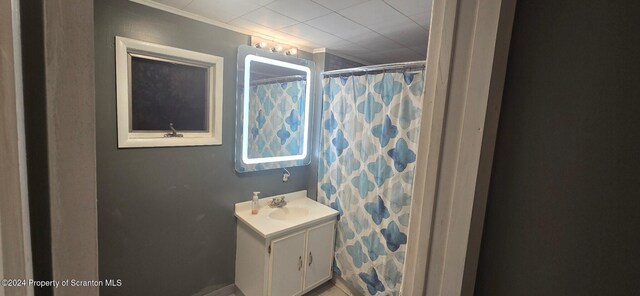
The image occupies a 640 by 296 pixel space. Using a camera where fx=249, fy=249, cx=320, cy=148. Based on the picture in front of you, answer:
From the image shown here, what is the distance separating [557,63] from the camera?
40cm

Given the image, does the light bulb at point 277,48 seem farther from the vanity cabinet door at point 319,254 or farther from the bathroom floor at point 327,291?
the bathroom floor at point 327,291

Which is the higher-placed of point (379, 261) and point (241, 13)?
point (241, 13)

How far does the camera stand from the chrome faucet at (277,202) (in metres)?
2.31

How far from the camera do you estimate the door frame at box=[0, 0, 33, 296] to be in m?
0.26

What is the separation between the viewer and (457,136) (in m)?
0.45

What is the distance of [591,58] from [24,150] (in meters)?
0.78

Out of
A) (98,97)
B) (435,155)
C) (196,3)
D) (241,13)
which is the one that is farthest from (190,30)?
(435,155)

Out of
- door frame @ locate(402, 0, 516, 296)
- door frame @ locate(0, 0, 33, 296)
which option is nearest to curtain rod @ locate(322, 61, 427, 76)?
door frame @ locate(402, 0, 516, 296)

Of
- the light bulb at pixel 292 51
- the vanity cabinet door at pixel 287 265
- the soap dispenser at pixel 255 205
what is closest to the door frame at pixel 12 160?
the vanity cabinet door at pixel 287 265

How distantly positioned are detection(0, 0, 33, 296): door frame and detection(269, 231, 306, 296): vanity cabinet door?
1663 mm

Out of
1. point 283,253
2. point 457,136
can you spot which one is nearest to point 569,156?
point 457,136

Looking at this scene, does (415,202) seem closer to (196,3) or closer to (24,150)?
(24,150)

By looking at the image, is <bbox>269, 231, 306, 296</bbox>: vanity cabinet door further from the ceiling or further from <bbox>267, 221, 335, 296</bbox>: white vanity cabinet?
the ceiling

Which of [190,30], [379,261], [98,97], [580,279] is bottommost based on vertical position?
[379,261]
